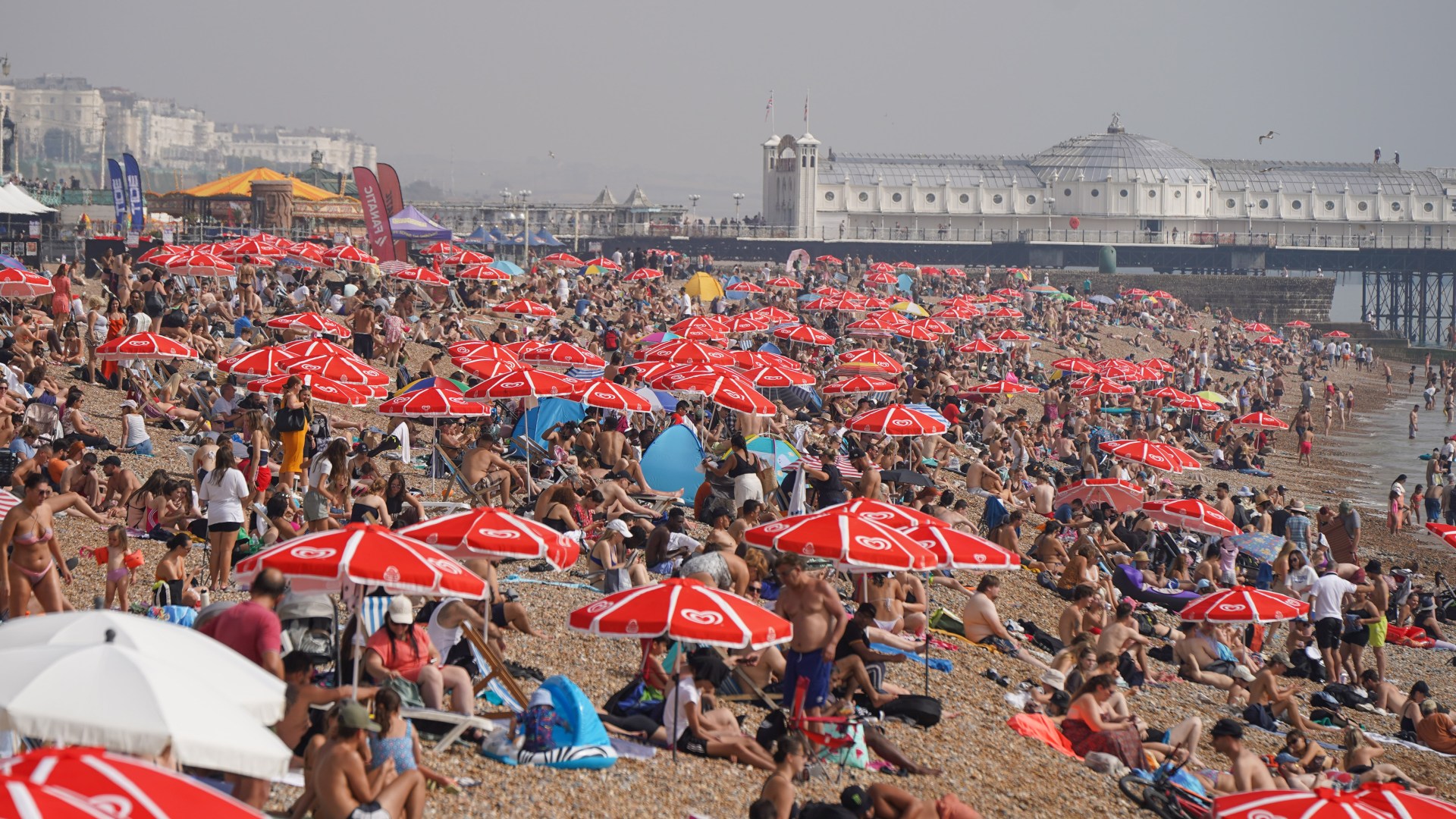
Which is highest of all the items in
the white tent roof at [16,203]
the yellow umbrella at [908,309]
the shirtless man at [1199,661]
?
the white tent roof at [16,203]

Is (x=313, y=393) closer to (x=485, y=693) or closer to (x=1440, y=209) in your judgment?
(x=485, y=693)

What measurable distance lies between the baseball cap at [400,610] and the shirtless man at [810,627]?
2.11 meters

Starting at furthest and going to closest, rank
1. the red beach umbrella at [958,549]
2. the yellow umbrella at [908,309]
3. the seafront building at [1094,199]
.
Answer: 1. the seafront building at [1094,199]
2. the yellow umbrella at [908,309]
3. the red beach umbrella at [958,549]

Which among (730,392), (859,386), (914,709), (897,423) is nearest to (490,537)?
(914,709)

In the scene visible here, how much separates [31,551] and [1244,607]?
879 centimetres

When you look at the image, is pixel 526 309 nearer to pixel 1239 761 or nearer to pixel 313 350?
pixel 313 350

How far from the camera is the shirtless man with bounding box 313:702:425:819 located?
5766mm

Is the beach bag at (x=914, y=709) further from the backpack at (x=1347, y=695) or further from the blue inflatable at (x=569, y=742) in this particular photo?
the backpack at (x=1347, y=695)

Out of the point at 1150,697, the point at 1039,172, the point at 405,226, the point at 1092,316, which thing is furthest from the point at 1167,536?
the point at 1039,172

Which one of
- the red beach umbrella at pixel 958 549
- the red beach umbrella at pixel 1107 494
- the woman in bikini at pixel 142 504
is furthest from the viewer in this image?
the red beach umbrella at pixel 1107 494

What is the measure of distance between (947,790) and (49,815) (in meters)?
5.34

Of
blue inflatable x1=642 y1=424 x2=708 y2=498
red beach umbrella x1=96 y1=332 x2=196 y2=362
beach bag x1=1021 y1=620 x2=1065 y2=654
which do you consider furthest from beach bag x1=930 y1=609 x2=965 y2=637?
red beach umbrella x1=96 y1=332 x2=196 y2=362

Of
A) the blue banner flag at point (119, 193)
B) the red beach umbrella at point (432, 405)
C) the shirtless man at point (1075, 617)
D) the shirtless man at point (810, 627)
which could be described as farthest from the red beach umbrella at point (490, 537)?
the blue banner flag at point (119, 193)

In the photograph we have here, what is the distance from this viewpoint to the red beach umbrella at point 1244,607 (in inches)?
468
